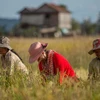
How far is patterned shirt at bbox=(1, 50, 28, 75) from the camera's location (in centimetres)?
723

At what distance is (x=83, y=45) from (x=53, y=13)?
63.8 meters

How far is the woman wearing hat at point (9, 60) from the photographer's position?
7266 mm

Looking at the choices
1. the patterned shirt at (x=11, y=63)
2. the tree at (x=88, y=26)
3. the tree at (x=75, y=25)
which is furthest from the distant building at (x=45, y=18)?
the patterned shirt at (x=11, y=63)

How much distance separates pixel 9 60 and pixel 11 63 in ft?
0.30

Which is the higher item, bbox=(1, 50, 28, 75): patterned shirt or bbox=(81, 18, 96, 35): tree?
bbox=(81, 18, 96, 35): tree

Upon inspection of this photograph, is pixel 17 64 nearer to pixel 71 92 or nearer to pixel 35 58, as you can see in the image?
pixel 35 58

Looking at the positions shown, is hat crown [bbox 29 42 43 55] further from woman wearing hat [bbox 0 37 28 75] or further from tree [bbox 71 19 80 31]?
tree [bbox 71 19 80 31]

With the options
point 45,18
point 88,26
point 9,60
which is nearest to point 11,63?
point 9,60

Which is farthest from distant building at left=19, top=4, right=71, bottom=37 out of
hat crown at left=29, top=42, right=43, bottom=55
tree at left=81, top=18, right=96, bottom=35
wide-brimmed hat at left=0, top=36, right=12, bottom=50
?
hat crown at left=29, top=42, right=43, bottom=55

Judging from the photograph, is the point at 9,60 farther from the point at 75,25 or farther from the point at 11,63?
the point at 75,25

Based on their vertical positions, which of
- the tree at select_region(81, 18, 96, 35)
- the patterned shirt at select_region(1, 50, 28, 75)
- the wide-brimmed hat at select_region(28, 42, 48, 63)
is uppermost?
the tree at select_region(81, 18, 96, 35)

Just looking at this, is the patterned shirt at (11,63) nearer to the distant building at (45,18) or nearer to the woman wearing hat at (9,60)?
the woman wearing hat at (9,60)

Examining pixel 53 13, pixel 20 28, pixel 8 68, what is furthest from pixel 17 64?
pixel 53 13

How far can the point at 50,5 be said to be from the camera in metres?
83.2
